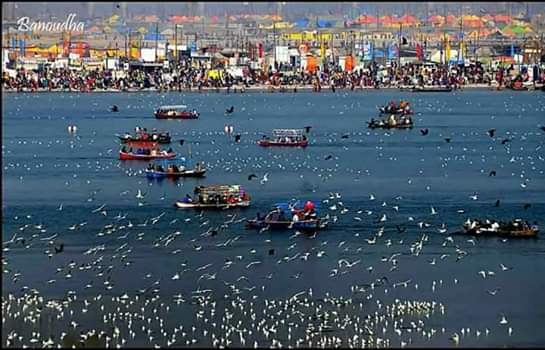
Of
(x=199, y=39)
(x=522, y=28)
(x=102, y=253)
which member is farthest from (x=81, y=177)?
(x=199, y=39)

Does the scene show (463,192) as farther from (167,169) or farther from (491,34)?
(491,34)

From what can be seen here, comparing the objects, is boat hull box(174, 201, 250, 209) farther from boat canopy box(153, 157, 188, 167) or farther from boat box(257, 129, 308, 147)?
A: boat box(257, 129, 308, 147)

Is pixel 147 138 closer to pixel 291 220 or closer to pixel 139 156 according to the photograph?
pixel 139 156

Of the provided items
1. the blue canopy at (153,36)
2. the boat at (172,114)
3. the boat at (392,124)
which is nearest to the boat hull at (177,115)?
the boat at (172,114)

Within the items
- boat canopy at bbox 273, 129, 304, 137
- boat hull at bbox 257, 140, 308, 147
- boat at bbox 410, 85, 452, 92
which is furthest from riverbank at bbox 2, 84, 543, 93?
boat hull at bbox 257, 140, 308, 147

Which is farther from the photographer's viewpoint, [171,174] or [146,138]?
[146,138]

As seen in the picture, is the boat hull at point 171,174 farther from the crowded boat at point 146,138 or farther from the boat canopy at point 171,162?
the crowded boat at point 146,138

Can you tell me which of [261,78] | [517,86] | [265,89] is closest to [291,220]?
[517,86]
